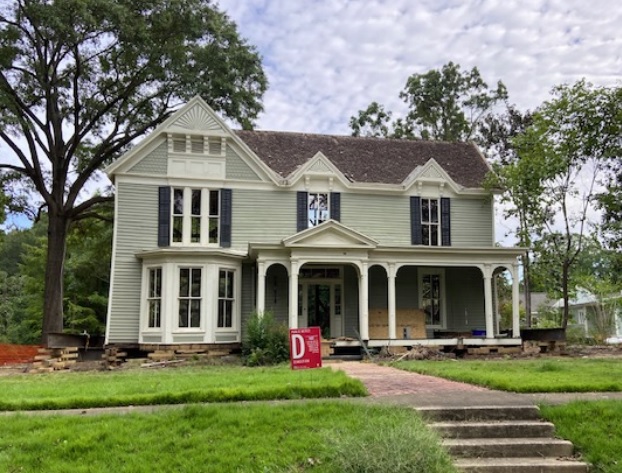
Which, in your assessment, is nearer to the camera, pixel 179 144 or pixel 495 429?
pixel 495 429

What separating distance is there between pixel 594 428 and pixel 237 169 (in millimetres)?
14856

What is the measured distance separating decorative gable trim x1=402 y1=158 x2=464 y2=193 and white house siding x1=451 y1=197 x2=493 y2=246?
0.73 meters

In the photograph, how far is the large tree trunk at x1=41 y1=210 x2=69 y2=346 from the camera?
22.0 meters

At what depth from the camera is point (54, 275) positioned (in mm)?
22406

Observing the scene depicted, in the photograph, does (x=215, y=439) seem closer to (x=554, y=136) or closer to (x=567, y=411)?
(x=567, y=411)

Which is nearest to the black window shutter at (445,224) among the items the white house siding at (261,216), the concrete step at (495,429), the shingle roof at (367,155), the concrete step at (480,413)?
the shingle roof at (367,155)

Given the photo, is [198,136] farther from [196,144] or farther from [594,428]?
[594,428]

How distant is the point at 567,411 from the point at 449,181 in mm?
14419

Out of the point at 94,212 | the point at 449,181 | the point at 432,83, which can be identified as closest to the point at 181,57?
the point at 94,212

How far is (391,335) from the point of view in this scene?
59.0 ft

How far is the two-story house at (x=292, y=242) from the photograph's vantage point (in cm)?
1783

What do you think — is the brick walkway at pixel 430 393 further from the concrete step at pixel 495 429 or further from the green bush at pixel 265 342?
the green bush at pixel 265 342

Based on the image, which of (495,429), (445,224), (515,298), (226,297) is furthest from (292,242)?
(495,429)

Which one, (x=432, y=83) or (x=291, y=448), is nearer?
(x=291, y=448)
